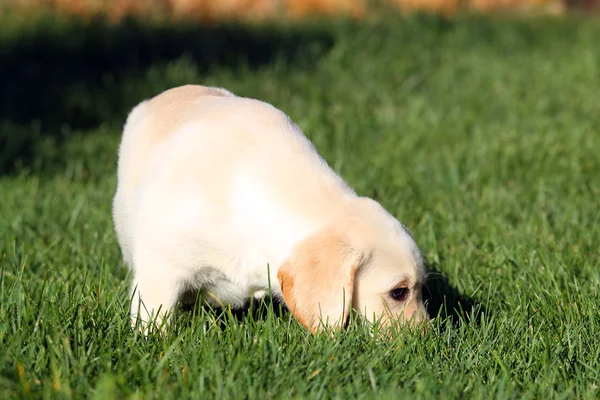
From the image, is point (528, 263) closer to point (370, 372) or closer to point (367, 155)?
point (370, 372)

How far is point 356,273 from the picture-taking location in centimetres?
296

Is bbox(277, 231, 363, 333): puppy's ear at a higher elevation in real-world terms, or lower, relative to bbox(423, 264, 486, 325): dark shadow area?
higher

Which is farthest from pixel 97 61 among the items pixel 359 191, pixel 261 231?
pixel 261 231

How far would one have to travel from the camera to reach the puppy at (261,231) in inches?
114

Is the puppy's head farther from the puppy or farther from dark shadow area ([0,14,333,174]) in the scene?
dark shadow area ([0,14,333,174])

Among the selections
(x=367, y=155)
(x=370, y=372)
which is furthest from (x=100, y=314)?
(x=367, y=155)

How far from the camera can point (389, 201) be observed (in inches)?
194

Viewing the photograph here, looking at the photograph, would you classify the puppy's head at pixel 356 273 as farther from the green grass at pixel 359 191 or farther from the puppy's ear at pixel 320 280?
the green grass at pixel 359 191

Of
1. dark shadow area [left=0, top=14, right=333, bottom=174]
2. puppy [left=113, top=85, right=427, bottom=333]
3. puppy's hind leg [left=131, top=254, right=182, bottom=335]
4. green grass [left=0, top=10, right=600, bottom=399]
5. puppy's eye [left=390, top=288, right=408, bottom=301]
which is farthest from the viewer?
dark shadow area [left=0, top=14, right=333, bottom=174]

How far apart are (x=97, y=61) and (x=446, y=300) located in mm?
4940

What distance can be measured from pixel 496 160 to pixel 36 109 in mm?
3357

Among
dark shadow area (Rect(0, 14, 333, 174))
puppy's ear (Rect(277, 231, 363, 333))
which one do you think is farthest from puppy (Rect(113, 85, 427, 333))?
dark shadow area (Rect(0, 14, 333, 174))

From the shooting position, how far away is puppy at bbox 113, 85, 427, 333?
289 cm

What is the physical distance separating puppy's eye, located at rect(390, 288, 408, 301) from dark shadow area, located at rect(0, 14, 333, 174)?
11.2 feet
